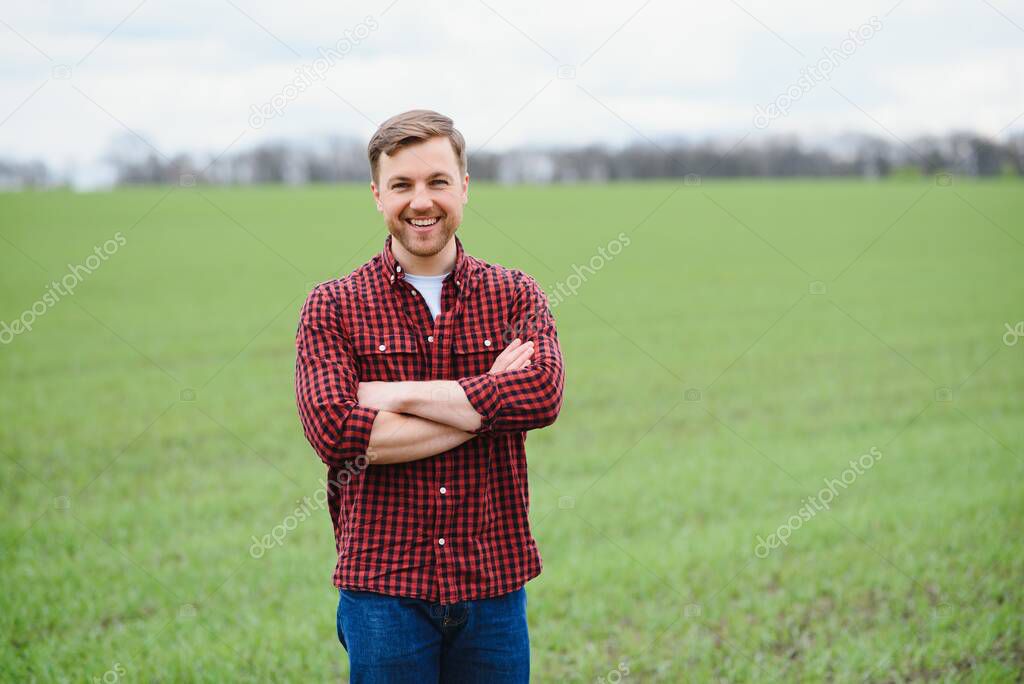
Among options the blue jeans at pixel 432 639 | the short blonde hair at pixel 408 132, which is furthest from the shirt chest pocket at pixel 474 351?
the blue jeans at pixel 432 639

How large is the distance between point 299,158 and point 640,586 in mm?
73360

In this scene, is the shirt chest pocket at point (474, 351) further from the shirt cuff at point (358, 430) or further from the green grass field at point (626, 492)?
the green grass field at point (626, 492)

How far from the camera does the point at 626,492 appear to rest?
767cm

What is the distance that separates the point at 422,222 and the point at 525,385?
591 millimetres

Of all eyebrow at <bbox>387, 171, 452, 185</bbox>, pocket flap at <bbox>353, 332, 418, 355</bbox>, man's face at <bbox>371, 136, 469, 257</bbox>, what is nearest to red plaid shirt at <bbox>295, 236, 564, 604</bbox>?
pocket flap at <bbox>353, 332, 418, 355</bbox>

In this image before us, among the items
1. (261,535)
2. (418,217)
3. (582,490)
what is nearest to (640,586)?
(582,490)

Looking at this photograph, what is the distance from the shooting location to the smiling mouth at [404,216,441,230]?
8.92 ft

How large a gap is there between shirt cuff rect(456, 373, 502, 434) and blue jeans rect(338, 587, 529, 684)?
21.1 inches

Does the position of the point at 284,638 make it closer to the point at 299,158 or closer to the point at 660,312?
the point at 660,312

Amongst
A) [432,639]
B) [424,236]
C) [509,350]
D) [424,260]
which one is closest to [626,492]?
[509,350]

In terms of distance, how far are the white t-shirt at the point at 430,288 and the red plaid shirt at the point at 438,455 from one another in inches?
1.1

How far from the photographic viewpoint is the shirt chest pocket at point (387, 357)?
282cm

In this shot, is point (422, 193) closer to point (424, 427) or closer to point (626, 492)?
point (424, 427)

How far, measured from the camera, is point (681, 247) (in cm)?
3212
